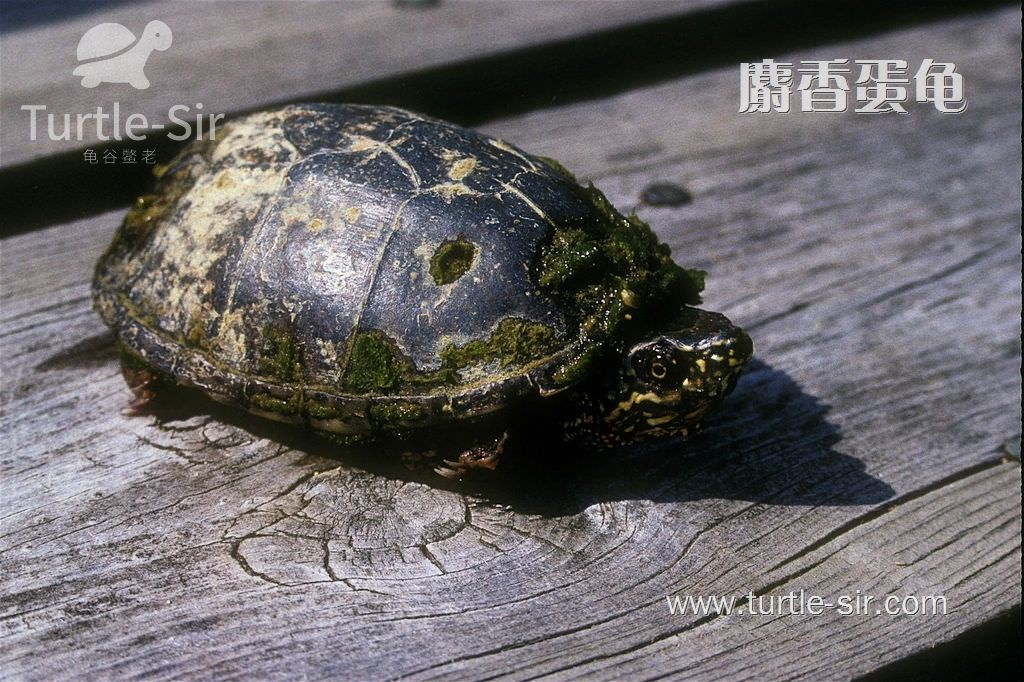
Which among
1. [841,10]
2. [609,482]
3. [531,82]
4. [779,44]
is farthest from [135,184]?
[841,10]

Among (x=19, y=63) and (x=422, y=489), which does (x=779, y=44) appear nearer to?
(x=422, y=489)

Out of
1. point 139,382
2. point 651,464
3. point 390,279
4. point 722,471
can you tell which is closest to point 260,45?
point 139,382

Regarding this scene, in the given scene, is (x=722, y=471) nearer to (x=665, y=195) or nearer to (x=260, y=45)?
(x=665, y=195)

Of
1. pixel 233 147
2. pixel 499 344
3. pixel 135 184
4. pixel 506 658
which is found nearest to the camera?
pixel 506 658

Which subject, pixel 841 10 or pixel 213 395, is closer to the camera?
pixel 213 395

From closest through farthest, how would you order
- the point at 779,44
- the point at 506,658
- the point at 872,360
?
the point at 506,658
the point at 872,360
the point at 779,44

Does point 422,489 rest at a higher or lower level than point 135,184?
lower

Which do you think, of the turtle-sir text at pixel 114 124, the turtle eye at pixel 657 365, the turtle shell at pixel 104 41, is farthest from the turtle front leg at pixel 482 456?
the turtle shell at pixel 104 41

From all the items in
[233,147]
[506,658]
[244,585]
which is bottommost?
[506,658]
